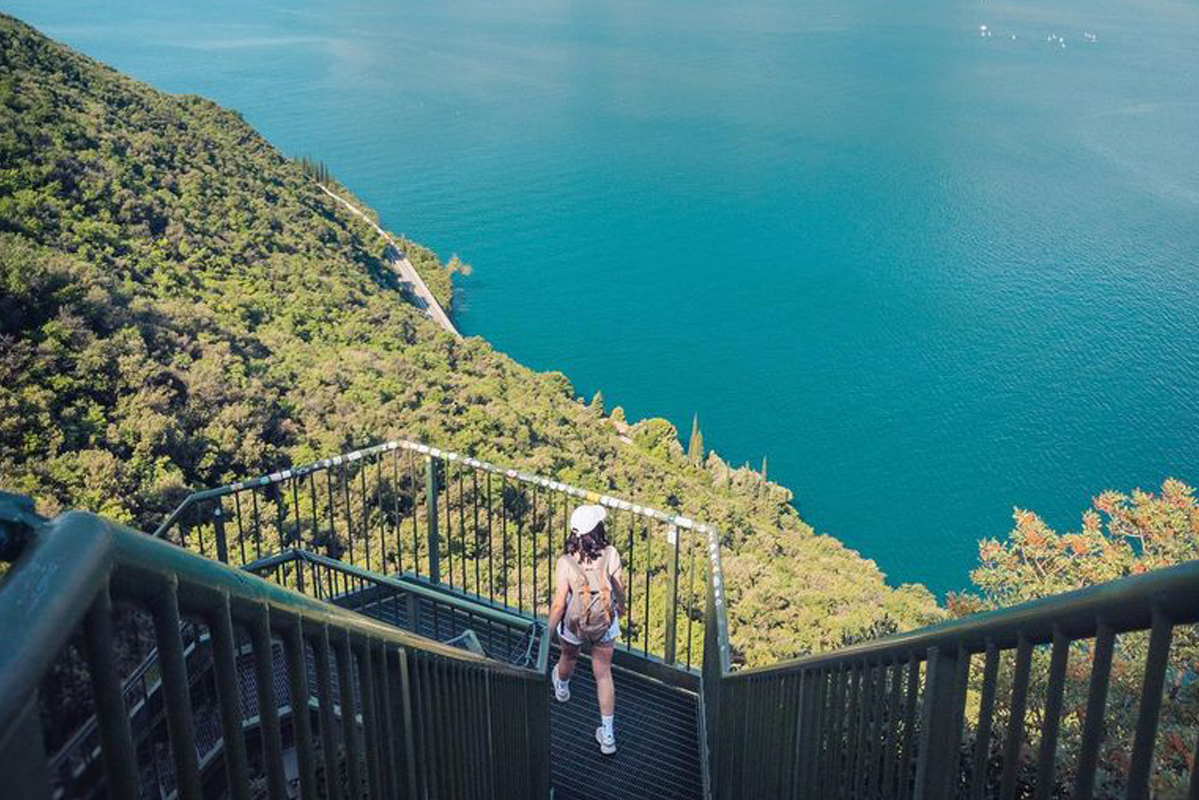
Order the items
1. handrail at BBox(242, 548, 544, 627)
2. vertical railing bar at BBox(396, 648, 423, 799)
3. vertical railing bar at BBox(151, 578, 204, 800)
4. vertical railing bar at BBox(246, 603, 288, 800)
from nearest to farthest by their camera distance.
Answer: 1. vertical railing bar at BBox(151, 578, 204, 800)
2. vertical railing bar at BBox(246, 603, 288, 800)
3. vertical railing bar at BBox(396, 648, 423, 799)
4. handrail at BBox(242, 548, 544, 627)

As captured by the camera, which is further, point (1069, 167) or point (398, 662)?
point (1069, 167)

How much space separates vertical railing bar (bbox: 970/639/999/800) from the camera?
5.08 feet

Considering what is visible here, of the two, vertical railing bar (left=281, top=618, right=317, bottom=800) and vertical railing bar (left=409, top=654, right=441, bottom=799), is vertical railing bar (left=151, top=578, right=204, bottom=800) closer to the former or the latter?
vertical railing bar (left=281, top=618, right=317, bottom=800)

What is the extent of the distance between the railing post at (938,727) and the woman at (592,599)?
2961mm

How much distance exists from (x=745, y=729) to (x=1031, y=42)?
114 meters

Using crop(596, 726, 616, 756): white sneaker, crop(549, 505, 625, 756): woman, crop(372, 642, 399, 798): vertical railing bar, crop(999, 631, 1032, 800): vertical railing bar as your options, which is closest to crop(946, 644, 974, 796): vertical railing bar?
crop(999, 631, 1032, 800): vertical railing bar

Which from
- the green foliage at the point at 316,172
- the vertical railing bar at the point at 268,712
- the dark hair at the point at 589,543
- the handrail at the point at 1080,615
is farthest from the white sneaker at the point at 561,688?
the green foliage at the point at 316,172

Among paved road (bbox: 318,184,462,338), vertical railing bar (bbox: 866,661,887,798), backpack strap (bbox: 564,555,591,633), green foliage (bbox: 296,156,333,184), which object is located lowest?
paved road (bbox: 318,184,462,338)

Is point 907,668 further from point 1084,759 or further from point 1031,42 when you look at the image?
point 1031,42

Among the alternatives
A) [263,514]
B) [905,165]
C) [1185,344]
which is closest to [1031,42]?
[905,165]

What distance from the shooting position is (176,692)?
936 mm

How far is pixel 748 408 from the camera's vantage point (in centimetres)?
4131

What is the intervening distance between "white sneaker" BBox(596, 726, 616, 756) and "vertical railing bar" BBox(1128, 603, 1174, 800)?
438cm

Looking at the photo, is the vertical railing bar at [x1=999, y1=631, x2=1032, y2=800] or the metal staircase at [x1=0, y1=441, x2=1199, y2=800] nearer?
the metal staircase at [x1=0, y1=441, x2=1199, y2=800]
